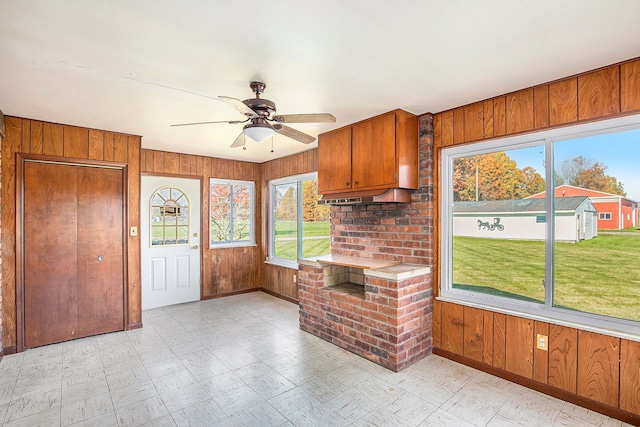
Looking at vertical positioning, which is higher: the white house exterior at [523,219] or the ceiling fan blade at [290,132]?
the ceiling fan blade at [290,132]

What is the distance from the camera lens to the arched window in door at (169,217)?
4.80 meters

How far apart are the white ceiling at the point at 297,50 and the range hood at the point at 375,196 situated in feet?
2.67

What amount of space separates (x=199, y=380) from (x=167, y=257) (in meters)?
2.71

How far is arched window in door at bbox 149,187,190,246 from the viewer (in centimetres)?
480

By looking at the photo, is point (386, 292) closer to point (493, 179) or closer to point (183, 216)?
point (493, 179)

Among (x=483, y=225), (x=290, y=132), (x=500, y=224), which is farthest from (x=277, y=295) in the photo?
(x=500, y=224)

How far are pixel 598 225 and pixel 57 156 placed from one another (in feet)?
16.9

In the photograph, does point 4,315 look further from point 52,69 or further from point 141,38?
point 141,38

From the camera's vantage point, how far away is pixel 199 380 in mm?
2643

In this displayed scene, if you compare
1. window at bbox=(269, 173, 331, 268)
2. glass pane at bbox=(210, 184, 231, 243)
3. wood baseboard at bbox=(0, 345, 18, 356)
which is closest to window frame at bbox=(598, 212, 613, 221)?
window at bbox=(269, 173, 331, 268)

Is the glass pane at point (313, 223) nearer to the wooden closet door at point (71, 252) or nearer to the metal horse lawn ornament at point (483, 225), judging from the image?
the metal horse lawn ornament at point (483, 225)

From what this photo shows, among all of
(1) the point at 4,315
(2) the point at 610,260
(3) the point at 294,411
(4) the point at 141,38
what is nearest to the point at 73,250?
(1) the point at 4,315

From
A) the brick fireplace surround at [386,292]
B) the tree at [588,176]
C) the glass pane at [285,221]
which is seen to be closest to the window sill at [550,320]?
the brick fireplace surround at [386,292]

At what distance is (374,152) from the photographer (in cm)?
318
